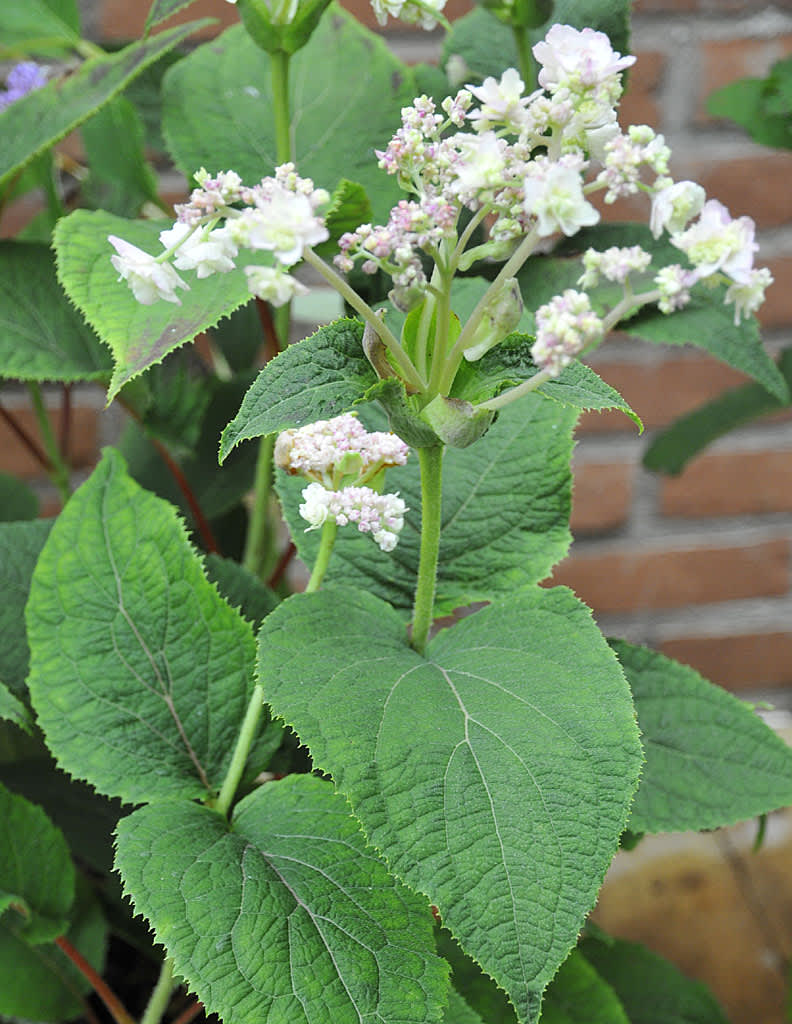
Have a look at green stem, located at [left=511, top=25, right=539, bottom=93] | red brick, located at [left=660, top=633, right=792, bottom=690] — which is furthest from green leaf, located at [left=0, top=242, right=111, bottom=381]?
red brick, located at [left=660, top=633, right=792, bottom=690]

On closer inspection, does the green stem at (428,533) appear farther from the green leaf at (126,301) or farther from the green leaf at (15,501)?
the green leaf at (15,501)

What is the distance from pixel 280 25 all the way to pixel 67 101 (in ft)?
0.38

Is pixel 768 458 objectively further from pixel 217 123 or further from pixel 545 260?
pixel 217 123

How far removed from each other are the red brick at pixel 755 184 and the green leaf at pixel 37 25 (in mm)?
497

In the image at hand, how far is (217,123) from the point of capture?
0.46 m

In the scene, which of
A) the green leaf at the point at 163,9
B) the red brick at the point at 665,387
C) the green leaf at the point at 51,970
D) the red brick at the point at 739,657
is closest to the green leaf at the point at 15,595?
the green leaf at the point at 51,970

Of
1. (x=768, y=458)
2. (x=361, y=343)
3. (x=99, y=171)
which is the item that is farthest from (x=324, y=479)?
(x=768, y=458)

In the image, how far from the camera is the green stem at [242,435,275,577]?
488mm

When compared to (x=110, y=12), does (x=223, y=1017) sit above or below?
below

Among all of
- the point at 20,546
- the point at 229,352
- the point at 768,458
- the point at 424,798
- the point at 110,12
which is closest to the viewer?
the point at 424,798

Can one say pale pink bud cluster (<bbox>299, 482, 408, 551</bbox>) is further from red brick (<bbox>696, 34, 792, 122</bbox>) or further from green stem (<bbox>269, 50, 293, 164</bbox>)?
red brick (<bbox>696, 34, 792, 122</bbox>)

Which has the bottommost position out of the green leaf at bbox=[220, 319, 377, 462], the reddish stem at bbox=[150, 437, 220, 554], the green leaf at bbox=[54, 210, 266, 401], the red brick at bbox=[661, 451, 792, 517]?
the red brick at bbox=[661, 451, 792, 517]

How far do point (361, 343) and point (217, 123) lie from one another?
0.77ft

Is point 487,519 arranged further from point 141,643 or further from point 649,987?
point 649,987
